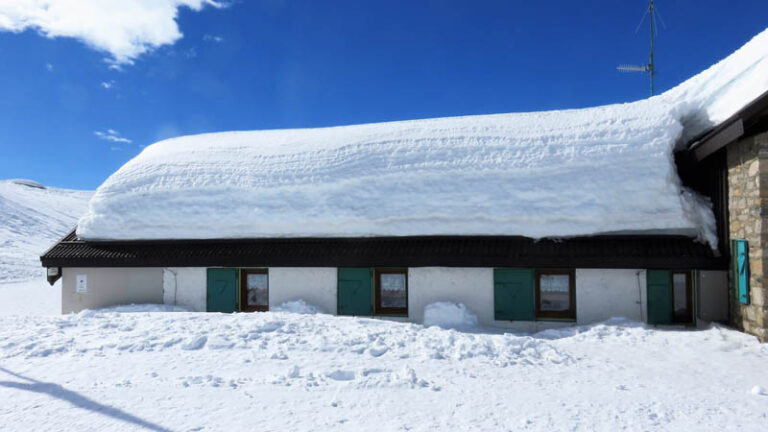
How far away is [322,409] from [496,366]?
327cm

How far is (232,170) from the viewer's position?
15.3 m

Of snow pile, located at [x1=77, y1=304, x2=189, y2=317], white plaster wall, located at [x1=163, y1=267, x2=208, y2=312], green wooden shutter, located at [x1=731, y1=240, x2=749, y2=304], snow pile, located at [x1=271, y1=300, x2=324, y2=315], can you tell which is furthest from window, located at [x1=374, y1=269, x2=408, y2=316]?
green wooden shutter, located at [x1=731, y1=240, x2=749, y2=304]

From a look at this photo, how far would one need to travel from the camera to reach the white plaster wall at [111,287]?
14.2m

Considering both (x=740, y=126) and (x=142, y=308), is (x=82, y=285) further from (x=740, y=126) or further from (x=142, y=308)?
(x=740, y=126)

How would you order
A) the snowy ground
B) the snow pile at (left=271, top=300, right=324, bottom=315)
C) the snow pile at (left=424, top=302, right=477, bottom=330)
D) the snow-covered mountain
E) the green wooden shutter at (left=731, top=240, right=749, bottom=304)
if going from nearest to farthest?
1. the snowy ground
2. the green wooden shutter at (left=731, top=240, right=749, bottom=304)
3. the snow pile at (left=424, top=302, right=477, bottom=330)
4. the snow pile at (left=271, top=300, right=324, bottom=315)
5. the snow-covered mountain

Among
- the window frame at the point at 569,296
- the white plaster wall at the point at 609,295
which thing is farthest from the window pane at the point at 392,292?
the white plaster wall at the point at 609,295

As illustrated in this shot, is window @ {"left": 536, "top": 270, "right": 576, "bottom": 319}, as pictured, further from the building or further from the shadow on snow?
the shadow on snow

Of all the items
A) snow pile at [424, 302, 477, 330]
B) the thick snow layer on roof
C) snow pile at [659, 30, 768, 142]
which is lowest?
snow pile at [424, 302, 477, 330]

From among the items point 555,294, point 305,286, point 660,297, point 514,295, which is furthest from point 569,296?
point 305,286

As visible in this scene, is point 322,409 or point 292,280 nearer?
point 322,409

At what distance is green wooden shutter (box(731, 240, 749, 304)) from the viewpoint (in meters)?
9.59

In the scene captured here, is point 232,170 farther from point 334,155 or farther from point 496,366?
point 496,366

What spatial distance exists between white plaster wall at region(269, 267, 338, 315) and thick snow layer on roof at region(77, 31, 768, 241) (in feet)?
3.75

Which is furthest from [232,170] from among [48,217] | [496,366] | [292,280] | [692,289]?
[48,217]
